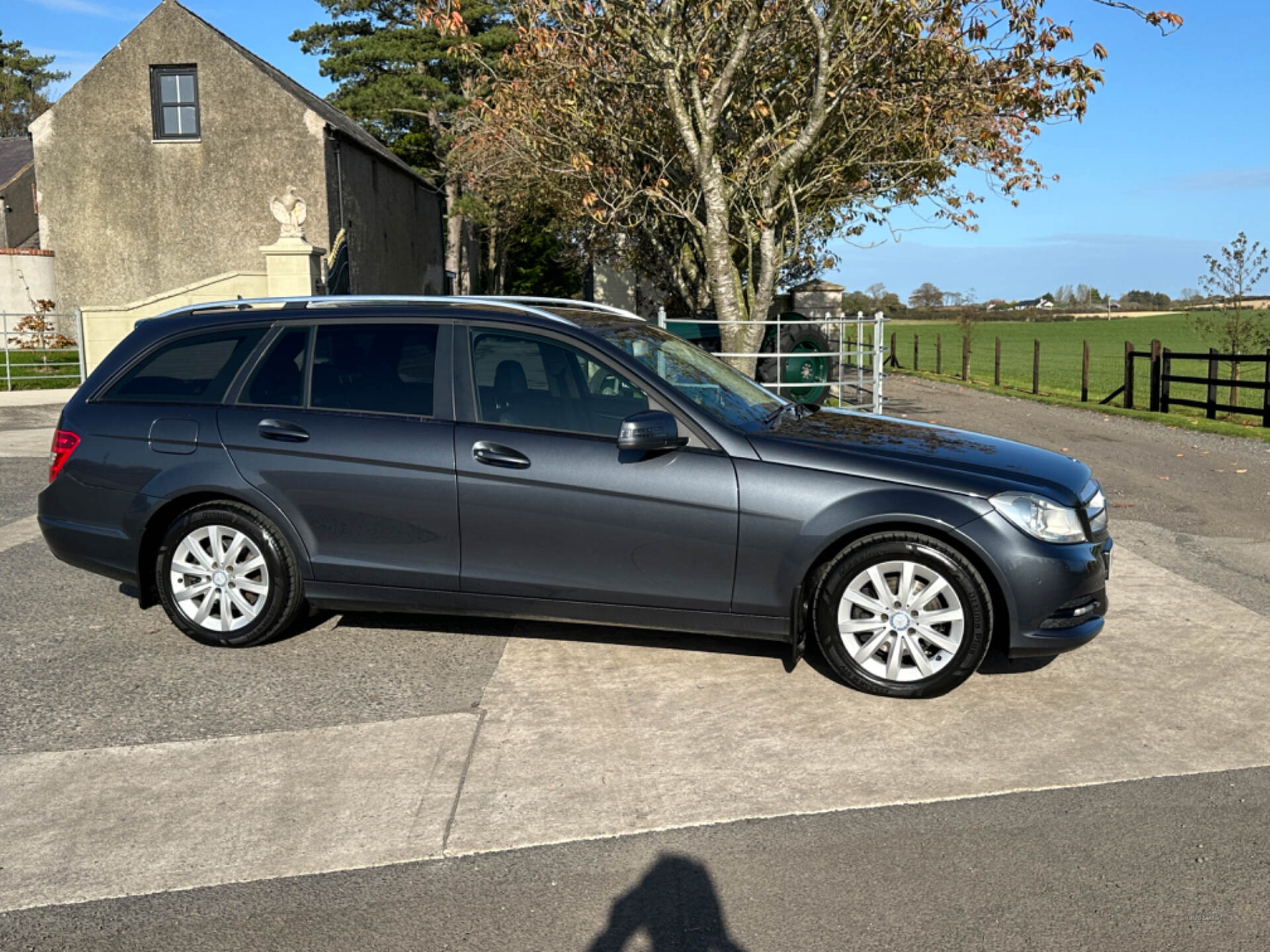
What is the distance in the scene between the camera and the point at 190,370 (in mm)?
5984

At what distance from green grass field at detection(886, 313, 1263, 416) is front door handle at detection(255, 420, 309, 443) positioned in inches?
629

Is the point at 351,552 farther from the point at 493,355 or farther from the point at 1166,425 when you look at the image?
the point at 1166,425

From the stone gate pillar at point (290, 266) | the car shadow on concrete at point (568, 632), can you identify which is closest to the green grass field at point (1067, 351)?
the stone gate pillar at point (290, 266)

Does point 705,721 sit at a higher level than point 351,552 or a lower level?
lower

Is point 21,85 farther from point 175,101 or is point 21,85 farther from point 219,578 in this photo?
point 219,578

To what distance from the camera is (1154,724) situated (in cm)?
476

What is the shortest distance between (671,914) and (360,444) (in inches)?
120

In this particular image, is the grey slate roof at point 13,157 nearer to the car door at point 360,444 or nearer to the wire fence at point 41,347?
the wire fence at point 41,347

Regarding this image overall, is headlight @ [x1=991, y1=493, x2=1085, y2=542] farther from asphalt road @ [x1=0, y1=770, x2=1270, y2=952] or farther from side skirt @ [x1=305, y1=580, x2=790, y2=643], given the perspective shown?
asphalt road @ [x1=0, y1=770, x2=1270, y2=952]

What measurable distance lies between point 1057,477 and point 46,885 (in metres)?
4.29

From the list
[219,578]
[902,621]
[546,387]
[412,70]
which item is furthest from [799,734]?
[412,70]

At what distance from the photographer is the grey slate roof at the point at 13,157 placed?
1578 inches

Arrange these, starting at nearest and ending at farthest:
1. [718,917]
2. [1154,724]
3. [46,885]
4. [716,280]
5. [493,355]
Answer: [718,917] → [46,885] → [1154,724] → [493,355] → [716,280]

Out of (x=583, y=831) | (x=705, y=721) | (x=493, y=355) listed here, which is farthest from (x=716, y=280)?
(x=583, y=831)
